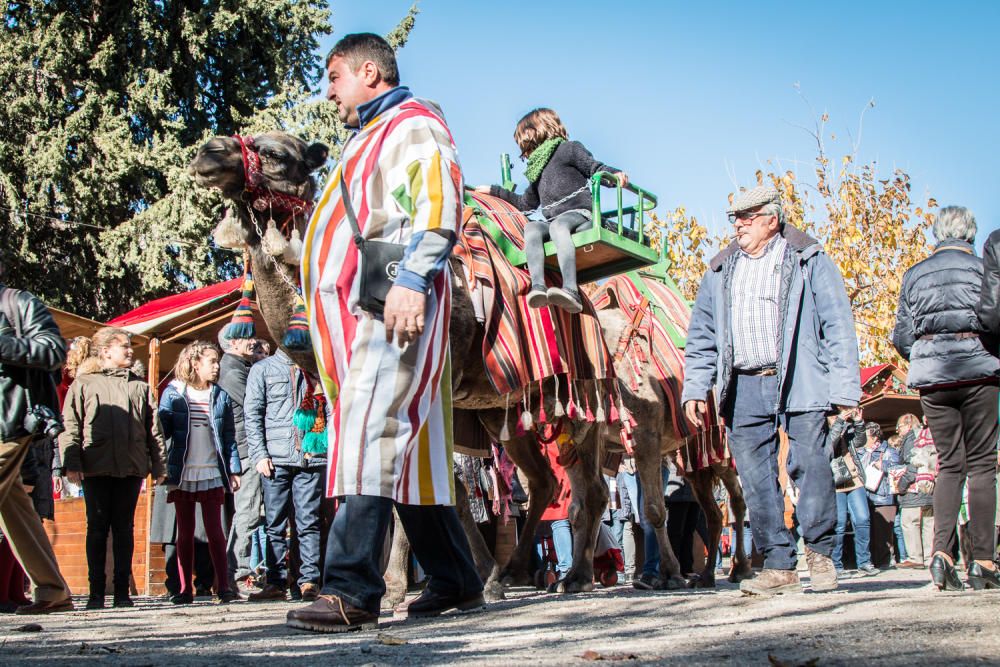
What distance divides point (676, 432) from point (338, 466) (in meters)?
5.62

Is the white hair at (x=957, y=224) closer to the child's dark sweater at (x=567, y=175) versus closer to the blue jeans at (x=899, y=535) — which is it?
the child's dark sweater at (x=567, y=175)

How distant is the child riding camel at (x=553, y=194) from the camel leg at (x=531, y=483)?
171 cm

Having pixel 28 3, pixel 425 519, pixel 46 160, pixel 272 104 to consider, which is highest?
pixel 28 3

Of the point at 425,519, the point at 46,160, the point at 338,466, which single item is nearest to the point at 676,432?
the point at 425,519

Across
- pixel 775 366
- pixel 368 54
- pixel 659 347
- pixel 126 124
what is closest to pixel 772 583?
pixel 775 366

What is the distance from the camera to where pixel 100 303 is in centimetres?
2294

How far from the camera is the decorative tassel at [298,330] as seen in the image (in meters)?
5.49

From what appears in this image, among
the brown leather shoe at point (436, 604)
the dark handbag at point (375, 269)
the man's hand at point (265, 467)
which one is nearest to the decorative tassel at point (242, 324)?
the dark handbag at point (375, 269)

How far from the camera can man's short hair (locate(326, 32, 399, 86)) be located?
16.1 feet

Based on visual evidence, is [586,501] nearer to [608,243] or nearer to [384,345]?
[608,243]

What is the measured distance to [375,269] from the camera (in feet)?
14.4

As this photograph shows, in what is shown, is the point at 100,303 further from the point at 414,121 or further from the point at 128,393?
the point at 414,121

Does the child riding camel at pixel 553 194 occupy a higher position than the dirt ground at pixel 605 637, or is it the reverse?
the child riding camel at pixel 553 194

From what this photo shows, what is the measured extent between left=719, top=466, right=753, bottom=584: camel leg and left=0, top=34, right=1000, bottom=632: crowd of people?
0.49 meters
